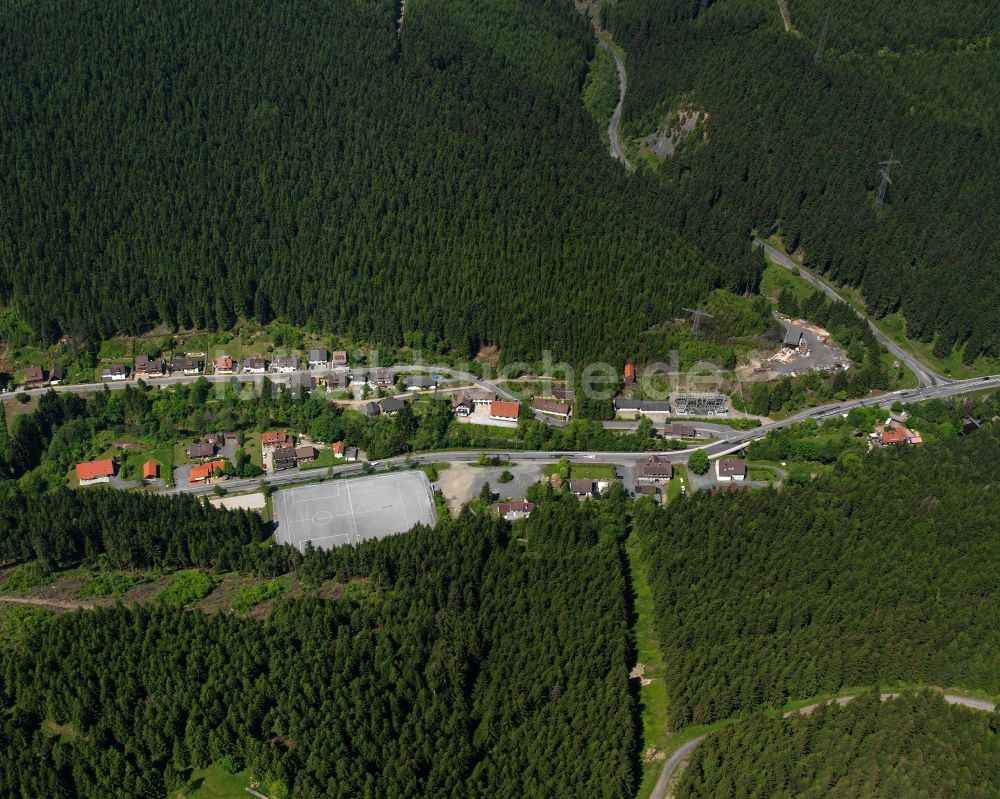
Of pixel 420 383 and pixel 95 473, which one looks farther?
pixel 420 383

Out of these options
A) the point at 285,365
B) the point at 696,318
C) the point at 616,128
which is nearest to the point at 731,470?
the point at 696,318

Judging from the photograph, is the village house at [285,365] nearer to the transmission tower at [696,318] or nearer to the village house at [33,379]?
the village house at [33,379]

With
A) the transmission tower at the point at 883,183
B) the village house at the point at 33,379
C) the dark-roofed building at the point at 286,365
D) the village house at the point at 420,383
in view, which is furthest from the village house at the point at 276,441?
the transmission tower at the point at 883,183

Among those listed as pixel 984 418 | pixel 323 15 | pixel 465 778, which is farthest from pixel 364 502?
pixel 323 15

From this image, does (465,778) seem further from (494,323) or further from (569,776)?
(494,323)

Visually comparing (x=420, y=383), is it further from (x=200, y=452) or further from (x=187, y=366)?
(x=187, y=366)

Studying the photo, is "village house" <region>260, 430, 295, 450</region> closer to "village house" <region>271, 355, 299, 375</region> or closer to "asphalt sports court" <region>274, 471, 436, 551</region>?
"asphalt sports court" <region>274, 471, 436, 551</region>
